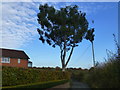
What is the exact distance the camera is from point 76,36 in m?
31.2

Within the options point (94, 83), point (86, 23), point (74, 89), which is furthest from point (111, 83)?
point (86, 23)

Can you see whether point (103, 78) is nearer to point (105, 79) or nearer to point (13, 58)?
point (105, 79)

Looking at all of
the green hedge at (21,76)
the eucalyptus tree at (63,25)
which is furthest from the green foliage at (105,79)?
the eucalyptus tree at (63,25)

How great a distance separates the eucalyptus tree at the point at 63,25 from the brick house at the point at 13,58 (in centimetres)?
717

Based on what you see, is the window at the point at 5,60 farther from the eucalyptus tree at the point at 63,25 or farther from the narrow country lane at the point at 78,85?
the narrow country lane at the point at 78,85

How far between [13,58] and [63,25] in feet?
45.2

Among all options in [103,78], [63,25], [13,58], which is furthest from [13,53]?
[103,78]

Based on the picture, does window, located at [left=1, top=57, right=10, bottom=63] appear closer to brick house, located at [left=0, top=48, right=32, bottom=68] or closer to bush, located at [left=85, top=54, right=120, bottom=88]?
brick house, located at [left=0, top=48, right=32, bottom=68]

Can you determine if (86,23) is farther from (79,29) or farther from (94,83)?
(94,83)

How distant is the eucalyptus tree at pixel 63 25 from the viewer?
30625 millimetres

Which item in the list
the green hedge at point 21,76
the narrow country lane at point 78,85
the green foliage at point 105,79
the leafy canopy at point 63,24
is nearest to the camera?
the green foliage at point 105,79

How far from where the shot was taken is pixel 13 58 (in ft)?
111

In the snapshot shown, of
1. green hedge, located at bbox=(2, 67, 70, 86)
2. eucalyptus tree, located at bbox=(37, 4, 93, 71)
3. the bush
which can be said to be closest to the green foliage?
the bush

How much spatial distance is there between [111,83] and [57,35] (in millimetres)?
29685
